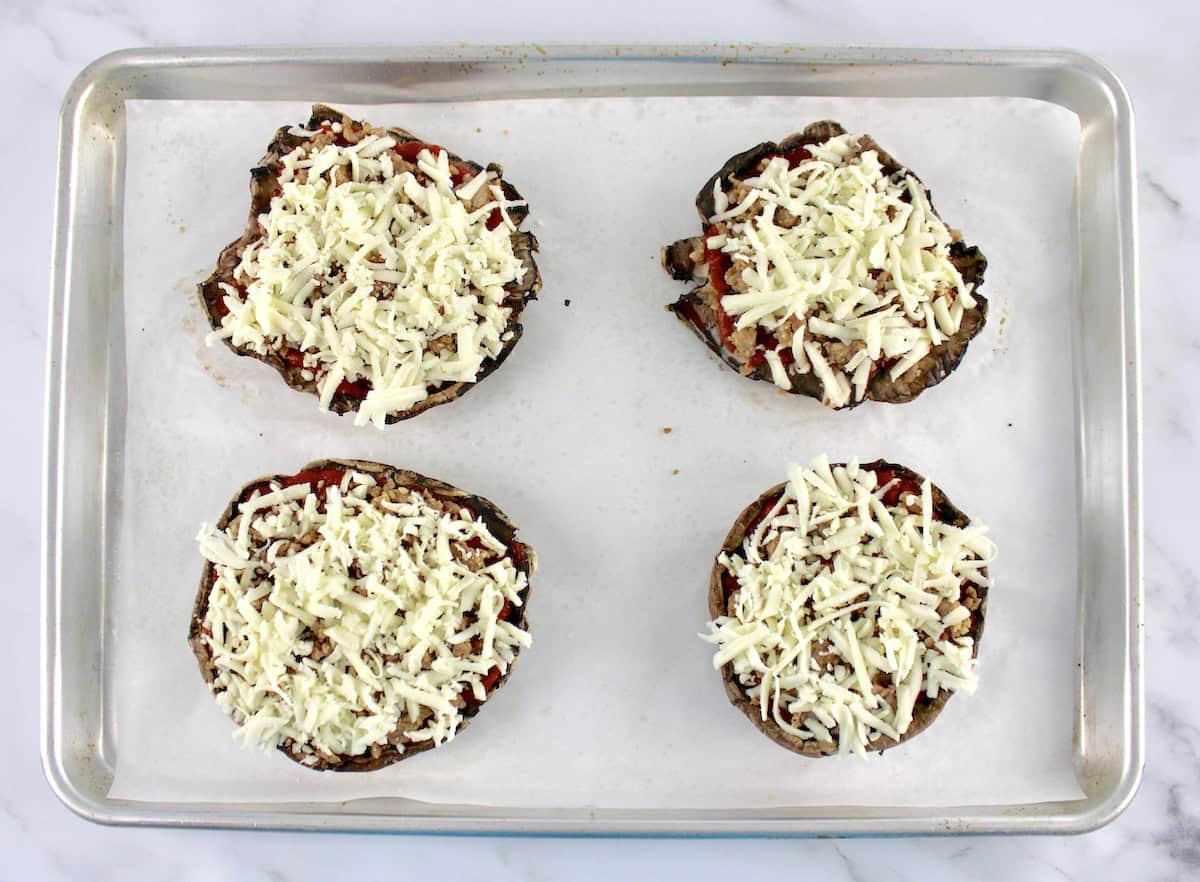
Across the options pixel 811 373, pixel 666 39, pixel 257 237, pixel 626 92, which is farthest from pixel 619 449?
pixel 666 39

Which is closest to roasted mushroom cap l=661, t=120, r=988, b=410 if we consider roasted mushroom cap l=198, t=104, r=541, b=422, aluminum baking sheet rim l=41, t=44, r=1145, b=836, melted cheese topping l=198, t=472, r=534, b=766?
aluminum baking sheet rim l=41, t=44, r=1145, b=836

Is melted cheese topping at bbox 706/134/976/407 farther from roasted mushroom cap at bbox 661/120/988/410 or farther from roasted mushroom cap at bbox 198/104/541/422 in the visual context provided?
roasted mushroom cap at bbox 198/104/541/422

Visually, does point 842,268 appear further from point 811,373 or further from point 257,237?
point 257,237

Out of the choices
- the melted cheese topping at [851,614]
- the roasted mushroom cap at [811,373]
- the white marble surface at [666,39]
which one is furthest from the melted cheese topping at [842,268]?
the white marble surface at [666,39]

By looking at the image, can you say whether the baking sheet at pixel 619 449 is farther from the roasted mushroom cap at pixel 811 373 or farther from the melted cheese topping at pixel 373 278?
the melted cheese topping at pixel 373 278

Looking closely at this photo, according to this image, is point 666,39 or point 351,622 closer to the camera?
point 351,622

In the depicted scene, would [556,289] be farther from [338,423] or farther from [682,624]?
[682,624]
